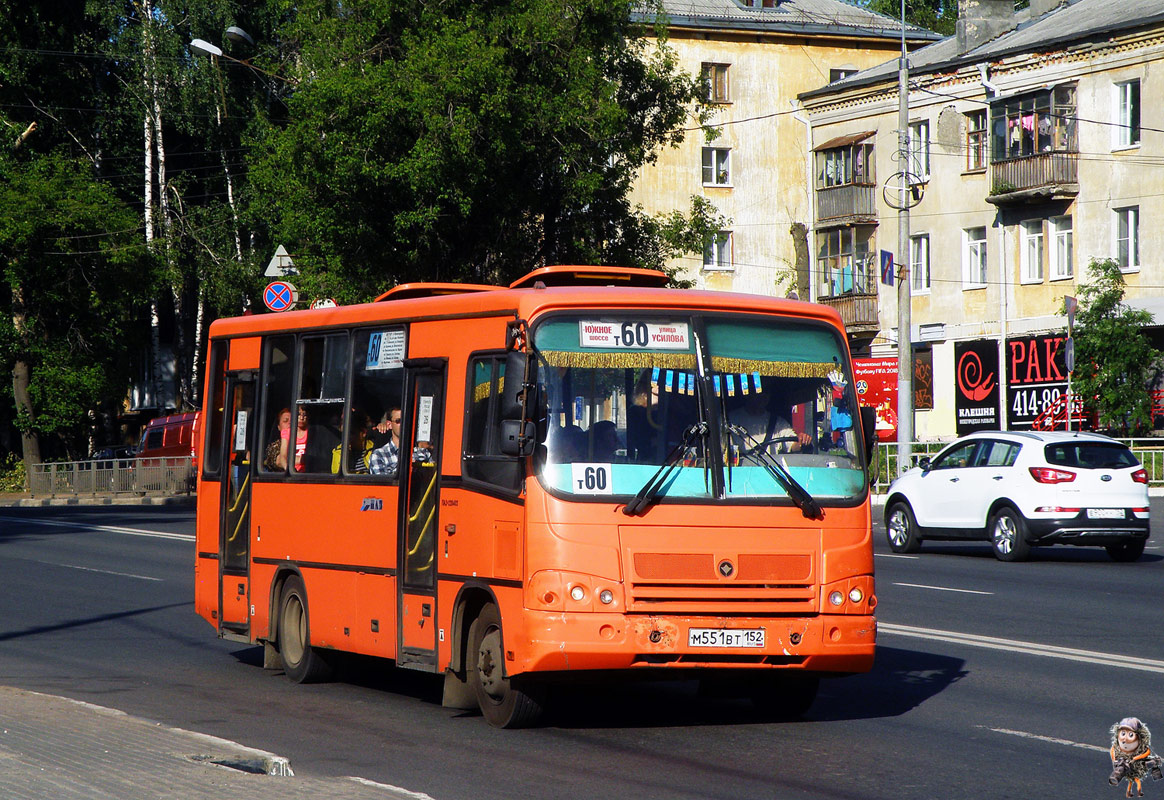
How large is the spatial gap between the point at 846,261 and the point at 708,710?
164 ft

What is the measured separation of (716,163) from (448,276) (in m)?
33.4

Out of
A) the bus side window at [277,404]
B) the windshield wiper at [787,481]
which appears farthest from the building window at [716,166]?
the windshield wiper at [787,481]

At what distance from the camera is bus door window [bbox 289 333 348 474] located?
11.7 m

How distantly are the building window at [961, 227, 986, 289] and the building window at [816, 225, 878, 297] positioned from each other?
14.4 ft

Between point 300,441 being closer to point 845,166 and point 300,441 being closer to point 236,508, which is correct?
point 236,508

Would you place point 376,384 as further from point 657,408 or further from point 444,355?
point 657,408

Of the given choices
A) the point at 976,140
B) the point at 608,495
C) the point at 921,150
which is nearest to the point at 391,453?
the point at 608,495

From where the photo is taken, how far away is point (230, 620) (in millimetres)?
13016

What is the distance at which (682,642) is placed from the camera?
908 centimetres

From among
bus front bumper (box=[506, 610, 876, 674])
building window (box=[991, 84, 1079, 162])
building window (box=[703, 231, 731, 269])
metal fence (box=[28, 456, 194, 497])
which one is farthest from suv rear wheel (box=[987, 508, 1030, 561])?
building window (box=[703, 231, 731, 269])

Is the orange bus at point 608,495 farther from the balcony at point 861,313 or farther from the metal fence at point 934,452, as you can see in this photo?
the balcony at point 861,313

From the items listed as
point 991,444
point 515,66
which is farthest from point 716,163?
point 991,444

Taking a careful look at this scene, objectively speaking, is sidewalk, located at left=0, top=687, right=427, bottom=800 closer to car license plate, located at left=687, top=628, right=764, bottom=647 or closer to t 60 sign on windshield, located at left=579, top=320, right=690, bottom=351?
car license plate, located at left=687, top=628, right=764, bottom=647

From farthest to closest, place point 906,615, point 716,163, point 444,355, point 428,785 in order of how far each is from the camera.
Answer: point 716,163, point 906,615, point 444,355, point 428,785
